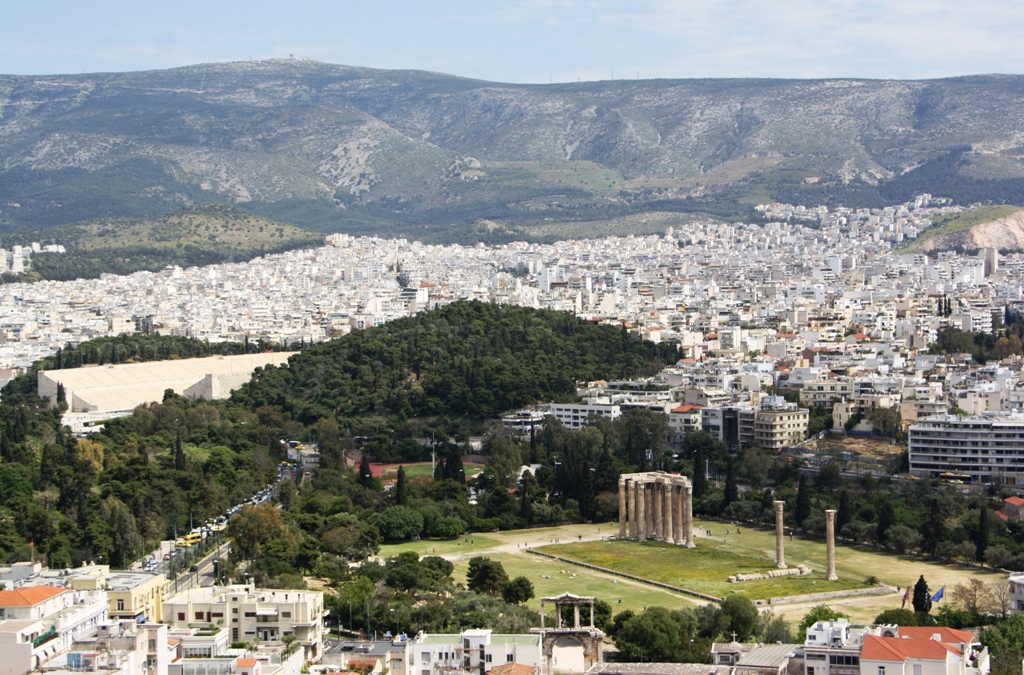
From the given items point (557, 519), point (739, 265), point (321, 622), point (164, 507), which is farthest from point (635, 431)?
point (739, 265)

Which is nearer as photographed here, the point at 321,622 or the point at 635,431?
the point at 321,622

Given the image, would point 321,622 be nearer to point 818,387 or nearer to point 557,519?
point 557,519

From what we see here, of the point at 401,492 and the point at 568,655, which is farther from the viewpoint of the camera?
the point at 401,492

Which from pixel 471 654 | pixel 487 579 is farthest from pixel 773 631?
pixel 487 579

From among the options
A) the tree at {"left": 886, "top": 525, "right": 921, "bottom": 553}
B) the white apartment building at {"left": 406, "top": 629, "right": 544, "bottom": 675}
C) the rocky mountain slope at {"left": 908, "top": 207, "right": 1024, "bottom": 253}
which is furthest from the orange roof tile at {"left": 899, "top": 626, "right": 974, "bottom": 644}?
the rocky mountain slope at {"left": 908, "top": 207, "right": 1024, "bottom": 253}

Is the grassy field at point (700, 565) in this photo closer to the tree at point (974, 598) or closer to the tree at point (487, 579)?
the tree at point (974, 598)

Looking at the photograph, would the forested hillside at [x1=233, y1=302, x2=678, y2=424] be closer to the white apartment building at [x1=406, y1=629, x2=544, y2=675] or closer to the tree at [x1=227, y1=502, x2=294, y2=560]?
the tree at [x1=227, y1=502, x2=294, y2=560]

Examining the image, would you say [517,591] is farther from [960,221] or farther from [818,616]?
[960,221]
